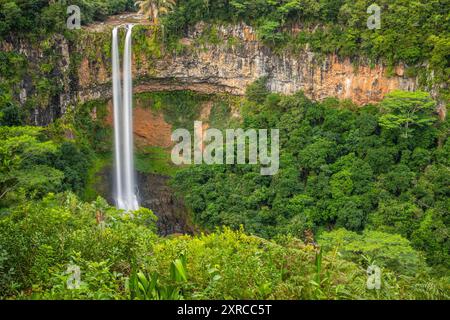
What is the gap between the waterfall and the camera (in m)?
26.3

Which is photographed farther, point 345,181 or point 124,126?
point 124,126

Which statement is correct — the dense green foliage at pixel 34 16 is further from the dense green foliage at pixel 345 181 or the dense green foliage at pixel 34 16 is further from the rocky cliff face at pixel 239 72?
the dense green foliage at pixel 345 181

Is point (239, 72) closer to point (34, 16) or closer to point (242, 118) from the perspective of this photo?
point (242, 118)

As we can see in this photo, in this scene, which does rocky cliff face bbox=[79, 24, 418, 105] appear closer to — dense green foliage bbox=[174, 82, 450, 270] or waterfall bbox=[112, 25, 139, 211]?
waterfall bbox=[112, 25, 139, 211]

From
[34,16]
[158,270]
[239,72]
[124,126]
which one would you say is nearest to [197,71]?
[239,72]

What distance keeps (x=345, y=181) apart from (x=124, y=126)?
11.7 m

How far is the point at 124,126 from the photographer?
88.3 feet

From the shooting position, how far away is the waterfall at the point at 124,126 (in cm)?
2634

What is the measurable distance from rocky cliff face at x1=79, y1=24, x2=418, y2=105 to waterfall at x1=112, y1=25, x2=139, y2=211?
30.2 inches

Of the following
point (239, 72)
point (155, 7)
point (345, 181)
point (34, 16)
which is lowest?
point (345, 181)

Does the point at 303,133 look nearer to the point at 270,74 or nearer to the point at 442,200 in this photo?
the point at 270,74
